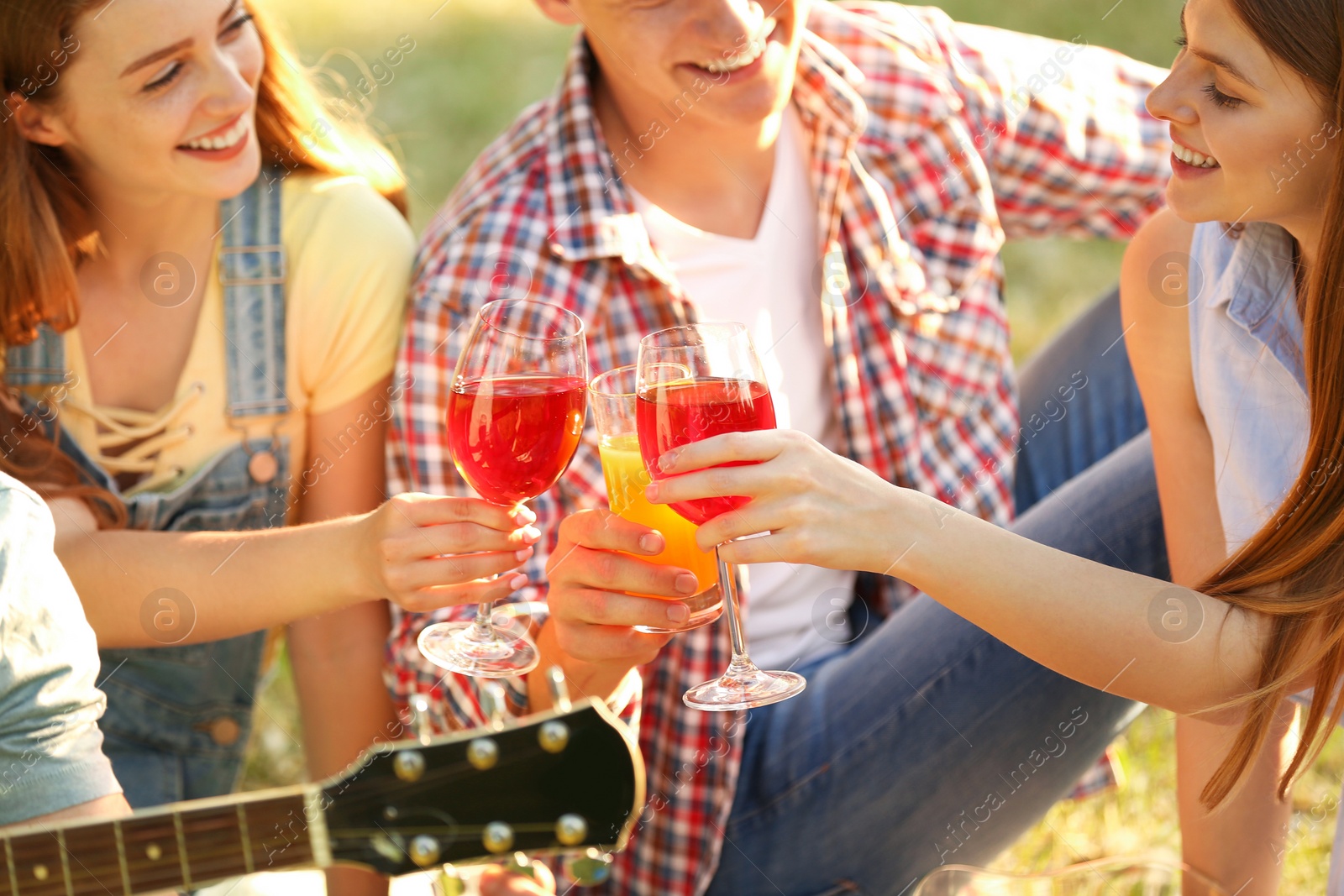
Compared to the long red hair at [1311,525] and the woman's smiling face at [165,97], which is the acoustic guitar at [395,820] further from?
the woman's smiling face at [165,97]

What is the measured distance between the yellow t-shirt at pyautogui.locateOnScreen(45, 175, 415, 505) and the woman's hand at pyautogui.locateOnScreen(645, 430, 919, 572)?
3.36 ft

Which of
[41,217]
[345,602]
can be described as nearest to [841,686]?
[345,602]

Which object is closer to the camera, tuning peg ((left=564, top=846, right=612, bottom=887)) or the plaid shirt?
tuning peg ((left=564, top=846, right=612, bottom=887))

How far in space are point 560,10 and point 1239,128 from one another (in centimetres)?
134

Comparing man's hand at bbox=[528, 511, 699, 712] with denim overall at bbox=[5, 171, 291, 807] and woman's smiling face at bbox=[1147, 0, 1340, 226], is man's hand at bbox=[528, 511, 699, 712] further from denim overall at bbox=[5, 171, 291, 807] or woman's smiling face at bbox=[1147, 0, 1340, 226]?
woman's smiling face at bbox=[1147, 0, 1340, 226]

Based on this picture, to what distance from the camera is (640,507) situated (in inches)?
72.2

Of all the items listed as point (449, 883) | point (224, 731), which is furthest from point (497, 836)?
point (224, 731)

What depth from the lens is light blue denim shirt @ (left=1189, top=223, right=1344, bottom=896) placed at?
1.92m

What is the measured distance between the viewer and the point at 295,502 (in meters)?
2.45

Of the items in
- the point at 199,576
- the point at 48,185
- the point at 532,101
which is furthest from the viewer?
the point at 532,101

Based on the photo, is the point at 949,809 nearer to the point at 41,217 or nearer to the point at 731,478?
the point at 731,478

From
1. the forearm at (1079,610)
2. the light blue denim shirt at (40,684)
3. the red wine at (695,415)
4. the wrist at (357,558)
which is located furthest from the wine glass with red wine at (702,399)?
the light blue denim shirt at (40,684)

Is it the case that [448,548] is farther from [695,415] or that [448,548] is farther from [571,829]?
[571,829]

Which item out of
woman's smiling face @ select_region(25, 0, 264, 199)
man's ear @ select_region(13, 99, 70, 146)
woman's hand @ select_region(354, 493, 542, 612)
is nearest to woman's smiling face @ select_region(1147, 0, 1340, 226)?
woman's hand @ select_region(354, 493, 542, 612)
